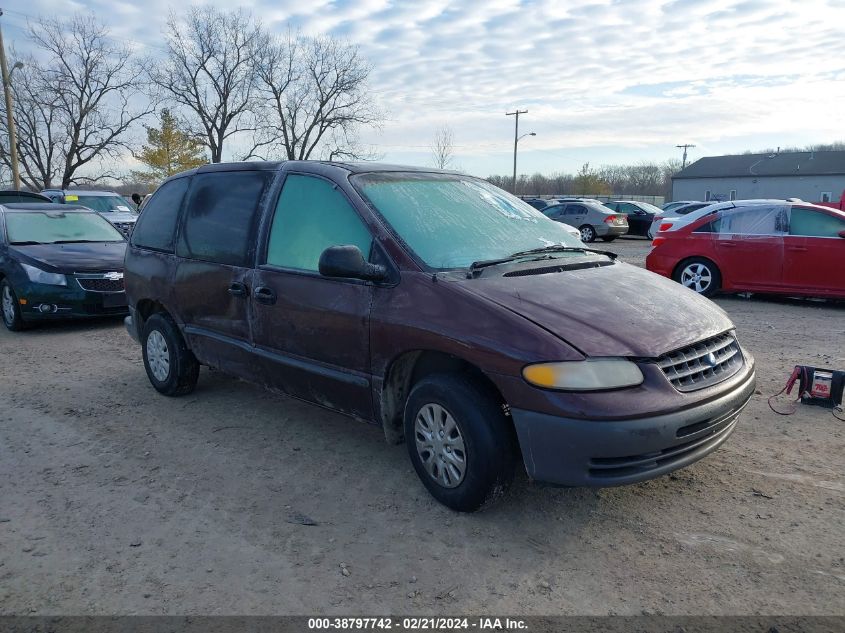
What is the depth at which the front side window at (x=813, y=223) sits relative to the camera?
28.6 feet

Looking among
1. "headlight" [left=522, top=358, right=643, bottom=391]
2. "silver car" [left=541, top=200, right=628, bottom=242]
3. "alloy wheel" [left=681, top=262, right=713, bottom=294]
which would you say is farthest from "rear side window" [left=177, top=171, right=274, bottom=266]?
"silver car" [left=541, top=200, right=628, bottom=242]

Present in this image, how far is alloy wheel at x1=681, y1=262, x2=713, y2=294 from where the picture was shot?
981 centimetres

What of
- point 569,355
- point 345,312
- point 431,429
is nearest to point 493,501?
point 431,429

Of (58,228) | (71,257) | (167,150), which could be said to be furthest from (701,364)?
(167,150)

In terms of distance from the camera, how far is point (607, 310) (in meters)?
3.15

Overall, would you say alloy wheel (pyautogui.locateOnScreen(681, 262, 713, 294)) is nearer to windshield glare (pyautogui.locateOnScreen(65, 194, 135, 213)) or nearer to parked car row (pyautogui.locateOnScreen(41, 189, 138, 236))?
parked car row (pyautogui.locateOnScreen(41, 189, 138, 236))

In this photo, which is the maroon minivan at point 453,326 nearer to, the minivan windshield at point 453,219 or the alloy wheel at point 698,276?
the minivan windshield at point 453,219

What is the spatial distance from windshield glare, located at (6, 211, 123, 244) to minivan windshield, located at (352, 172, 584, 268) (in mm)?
6417

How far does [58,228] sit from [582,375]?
327 inches

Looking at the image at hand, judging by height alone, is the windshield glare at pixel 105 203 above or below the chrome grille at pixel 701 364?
above

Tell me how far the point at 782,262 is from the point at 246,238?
794 centimetres

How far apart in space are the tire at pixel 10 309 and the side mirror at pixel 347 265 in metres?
6.19

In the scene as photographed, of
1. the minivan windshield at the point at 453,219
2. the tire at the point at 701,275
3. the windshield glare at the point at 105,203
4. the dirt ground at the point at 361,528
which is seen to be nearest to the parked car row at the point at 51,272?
the dirt ground at the point at 361,528

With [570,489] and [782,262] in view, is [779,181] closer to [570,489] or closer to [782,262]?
[782,262]
